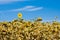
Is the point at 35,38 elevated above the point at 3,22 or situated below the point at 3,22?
below

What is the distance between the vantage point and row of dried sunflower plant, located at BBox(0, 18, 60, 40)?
582cm

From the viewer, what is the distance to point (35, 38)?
Result: 586 cm

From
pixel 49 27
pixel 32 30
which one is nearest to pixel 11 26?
pixel 32 30

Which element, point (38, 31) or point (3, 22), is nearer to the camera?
point (38, 31)

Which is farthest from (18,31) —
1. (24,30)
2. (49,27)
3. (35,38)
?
(49,27)

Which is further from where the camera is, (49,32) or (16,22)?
Result: (16,22)

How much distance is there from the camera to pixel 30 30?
5930 millimetres

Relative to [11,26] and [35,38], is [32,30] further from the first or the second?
[11,26]

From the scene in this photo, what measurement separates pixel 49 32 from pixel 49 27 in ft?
0.97

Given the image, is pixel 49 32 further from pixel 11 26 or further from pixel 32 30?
pixel 11 26

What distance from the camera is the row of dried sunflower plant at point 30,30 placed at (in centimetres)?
582

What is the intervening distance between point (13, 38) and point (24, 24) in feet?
2.00

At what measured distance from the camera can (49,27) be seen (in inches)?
241

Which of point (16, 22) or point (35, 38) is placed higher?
point (16, 22)
